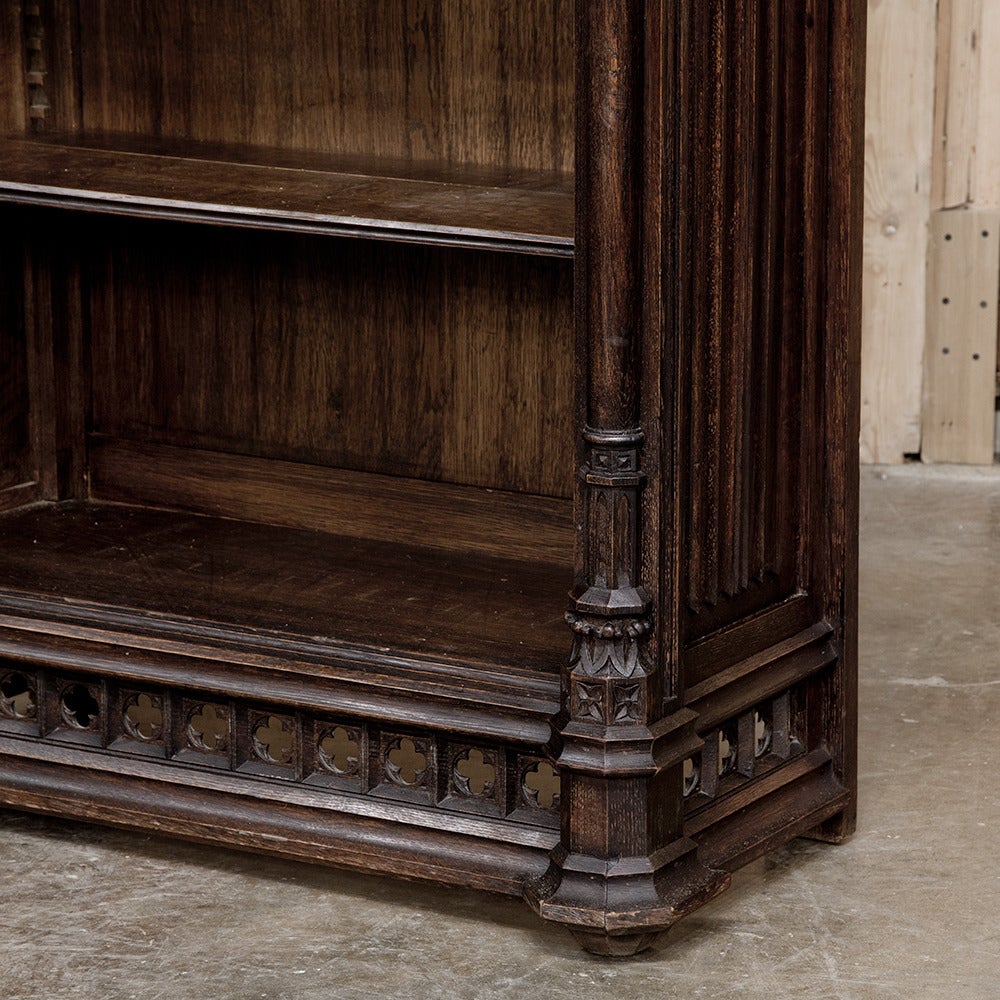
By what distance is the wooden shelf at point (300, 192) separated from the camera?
2.63 meters

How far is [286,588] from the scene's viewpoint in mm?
3037

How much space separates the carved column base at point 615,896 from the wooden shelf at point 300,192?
0.81m

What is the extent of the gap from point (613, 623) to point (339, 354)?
1.07 metres

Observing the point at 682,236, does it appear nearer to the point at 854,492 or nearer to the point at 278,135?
the point at 854,492

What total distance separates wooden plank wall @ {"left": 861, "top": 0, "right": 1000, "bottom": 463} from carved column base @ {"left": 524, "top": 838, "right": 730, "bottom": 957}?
123 inches

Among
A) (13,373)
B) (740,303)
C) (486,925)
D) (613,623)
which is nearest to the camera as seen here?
(613,623)

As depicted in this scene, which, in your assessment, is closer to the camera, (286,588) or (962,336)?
(286,588)

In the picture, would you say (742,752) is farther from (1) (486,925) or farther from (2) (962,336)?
(2) (962,336)

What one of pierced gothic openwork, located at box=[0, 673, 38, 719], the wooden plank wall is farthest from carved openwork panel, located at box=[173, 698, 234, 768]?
the wooden plank wall

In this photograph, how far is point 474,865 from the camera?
8.71 feet


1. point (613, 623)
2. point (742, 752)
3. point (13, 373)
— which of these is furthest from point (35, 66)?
point (742, 752)

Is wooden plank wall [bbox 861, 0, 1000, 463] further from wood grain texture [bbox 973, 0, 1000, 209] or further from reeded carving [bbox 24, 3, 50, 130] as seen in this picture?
reeded carving [bbox 24, 3, 50, 130]

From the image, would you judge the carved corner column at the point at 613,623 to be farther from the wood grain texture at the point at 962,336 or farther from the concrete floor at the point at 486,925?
the wood grain texture at the point at 962,336

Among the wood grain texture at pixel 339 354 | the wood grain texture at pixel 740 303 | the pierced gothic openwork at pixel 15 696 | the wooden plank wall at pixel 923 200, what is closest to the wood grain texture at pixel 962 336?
the wooden plank wall at pixel 923 200
